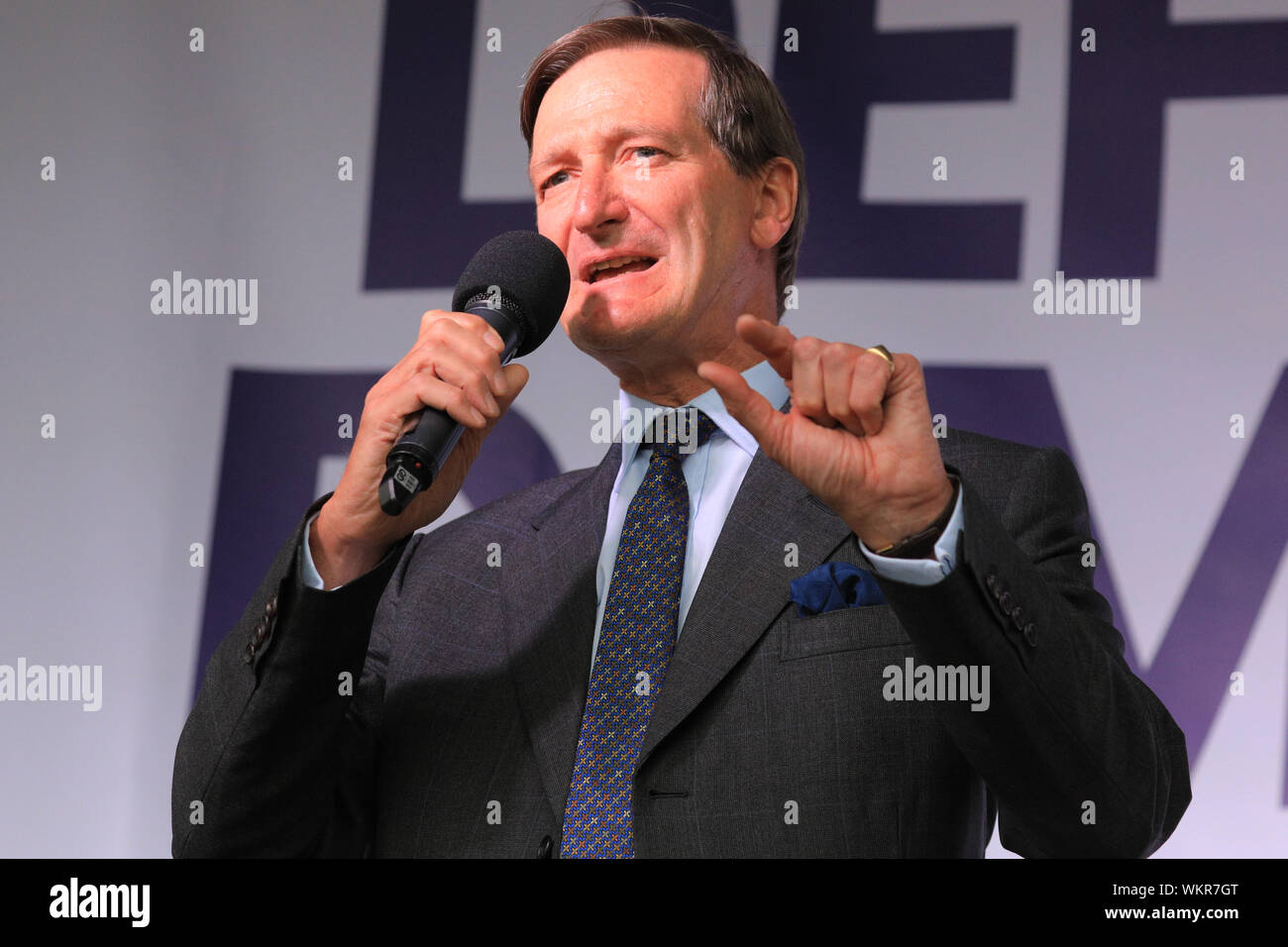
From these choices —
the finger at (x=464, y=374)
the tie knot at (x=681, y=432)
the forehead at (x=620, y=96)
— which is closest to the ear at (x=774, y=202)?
the forehead at (x=620, y=96)

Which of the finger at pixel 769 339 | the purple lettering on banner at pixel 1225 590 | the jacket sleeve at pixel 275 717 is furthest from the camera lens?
the purple lettering on banner at pixel 1225 590

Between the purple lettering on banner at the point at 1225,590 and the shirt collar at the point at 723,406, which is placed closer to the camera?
the shirt collar at the point at 723,406

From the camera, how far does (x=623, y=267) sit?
66.2 inches

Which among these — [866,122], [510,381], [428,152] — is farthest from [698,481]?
[428,152]

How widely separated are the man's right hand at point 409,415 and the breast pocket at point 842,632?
407mm

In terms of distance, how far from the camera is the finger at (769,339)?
1.15m

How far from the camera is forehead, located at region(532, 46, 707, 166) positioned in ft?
5.66

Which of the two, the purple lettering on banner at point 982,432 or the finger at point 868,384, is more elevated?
the finger at point 868,384

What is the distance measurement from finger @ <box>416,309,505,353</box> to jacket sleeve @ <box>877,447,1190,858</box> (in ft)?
1.46

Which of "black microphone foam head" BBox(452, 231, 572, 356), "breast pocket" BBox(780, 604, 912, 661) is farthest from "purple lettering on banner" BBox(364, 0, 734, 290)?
"breast pocket" BBox(780, 604, 912, 661)

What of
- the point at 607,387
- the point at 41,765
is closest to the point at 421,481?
the point at 607,387

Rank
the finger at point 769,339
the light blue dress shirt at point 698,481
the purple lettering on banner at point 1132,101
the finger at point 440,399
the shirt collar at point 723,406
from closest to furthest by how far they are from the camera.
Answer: the finger at point 769,339
the finger at point 440,399
the light blue dress shirt at point 698,481
the shirt collar at point 723,406
the purple lettering on banner at point 1132,101

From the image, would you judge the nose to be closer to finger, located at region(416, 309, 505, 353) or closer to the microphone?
the microphone

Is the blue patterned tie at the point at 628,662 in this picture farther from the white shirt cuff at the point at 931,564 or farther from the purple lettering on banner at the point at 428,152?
the purple lettering on banner at the point at 428,152
